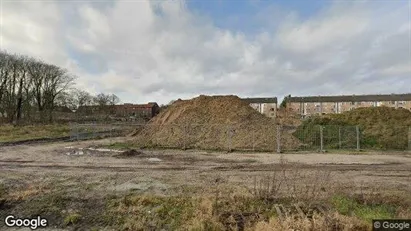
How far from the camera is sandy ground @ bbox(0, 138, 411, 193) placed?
1153cm

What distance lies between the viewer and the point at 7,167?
584 inches

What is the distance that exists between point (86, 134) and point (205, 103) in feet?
42.6

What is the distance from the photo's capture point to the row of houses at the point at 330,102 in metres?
87.6

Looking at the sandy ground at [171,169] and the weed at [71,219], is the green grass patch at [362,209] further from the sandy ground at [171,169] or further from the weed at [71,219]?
the weed at [71,219]

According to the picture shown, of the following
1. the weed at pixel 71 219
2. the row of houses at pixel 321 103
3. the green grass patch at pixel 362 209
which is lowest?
the weed at pixel 71 219

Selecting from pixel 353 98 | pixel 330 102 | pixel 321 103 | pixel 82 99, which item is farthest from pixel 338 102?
pixel 82 99

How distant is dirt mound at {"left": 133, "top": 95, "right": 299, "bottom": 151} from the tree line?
1157 inches

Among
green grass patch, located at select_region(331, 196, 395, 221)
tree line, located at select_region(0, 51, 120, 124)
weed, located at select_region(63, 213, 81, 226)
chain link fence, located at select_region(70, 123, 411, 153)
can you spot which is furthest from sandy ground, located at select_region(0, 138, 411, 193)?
tree line, located at select_region(0, 51, 120, 124)

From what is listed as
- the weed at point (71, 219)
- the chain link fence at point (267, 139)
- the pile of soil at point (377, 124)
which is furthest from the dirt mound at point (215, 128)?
the weed at point (71, 219)

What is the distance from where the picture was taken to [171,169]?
572 inches

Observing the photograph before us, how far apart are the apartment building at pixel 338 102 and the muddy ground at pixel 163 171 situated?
7581 centimetres

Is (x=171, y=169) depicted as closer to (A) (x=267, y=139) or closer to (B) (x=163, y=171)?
(B) (x=163, y=171)

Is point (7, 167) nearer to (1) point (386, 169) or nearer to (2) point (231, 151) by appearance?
(2) point (231, 151)

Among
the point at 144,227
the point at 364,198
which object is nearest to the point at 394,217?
the point at 364,198
